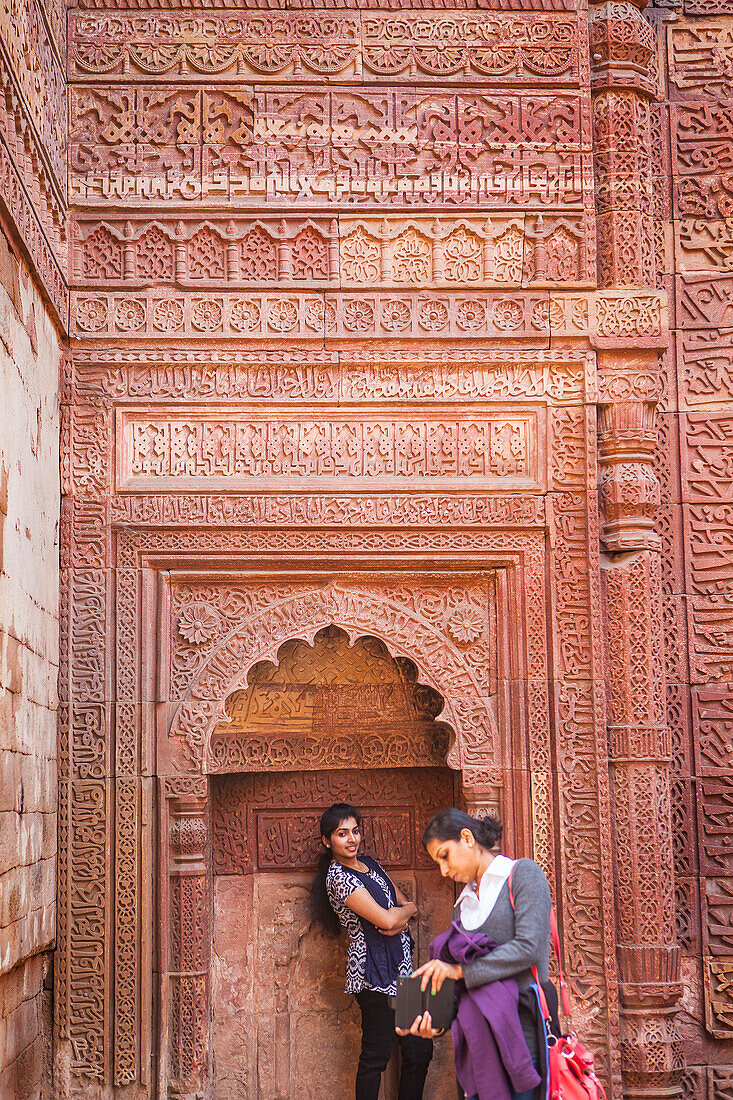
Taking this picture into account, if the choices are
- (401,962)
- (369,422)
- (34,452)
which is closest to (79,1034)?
(401,962)

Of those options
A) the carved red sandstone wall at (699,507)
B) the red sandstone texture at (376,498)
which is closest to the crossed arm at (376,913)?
the red sandstone texture at (376,498)

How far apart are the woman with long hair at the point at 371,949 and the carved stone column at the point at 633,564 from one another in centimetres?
88

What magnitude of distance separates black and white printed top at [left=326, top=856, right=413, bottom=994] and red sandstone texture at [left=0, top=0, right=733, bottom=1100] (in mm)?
407

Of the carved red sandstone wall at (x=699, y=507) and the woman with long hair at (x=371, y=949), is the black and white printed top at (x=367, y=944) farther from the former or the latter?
the carved red sandstone wall at (x=699, y=507)

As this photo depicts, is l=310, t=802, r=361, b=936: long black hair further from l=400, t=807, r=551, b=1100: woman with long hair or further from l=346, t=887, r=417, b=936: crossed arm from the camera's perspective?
l=400, t=807, r=551, b=1100: woman with long hair

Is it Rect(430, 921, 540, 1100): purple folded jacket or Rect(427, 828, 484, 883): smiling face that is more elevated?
Rect(427, 828, 484, 883): smiling face

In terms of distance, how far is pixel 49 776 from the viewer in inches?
173

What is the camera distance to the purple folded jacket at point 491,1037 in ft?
9.82

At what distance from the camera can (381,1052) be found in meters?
4.64

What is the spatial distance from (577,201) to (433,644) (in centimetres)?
206

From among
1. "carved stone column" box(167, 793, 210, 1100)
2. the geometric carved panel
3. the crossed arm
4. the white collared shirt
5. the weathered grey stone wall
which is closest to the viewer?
the white collared shirt

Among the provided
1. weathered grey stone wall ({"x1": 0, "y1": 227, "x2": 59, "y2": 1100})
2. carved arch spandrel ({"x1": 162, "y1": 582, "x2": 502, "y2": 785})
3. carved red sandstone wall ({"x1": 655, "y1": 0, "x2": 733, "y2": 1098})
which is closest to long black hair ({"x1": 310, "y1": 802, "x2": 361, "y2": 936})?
carved arch spandrel ({"x1": 162, "y1": 582, "x2": 502, "y2": 785})

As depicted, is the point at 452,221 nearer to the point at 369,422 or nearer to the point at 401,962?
the point at 369,422

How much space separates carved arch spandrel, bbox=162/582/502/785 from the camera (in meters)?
4.67
